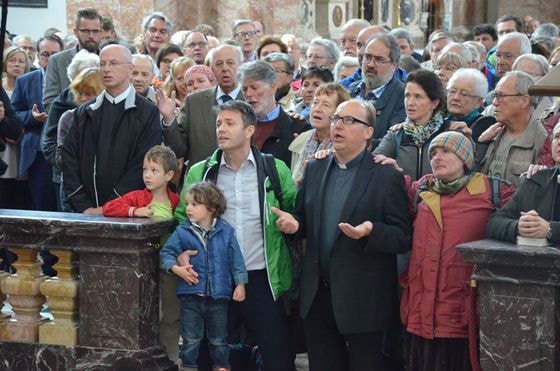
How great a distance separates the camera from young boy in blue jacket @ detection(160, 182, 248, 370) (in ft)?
25.3

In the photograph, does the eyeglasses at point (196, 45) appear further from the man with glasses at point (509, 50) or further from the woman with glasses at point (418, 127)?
the woman with glasses at point (418, 127)

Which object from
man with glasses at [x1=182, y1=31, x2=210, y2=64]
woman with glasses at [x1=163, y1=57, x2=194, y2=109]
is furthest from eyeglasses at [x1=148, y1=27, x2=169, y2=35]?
woman with glasses at [x1=163, y1=57, x2=194, y2=109]

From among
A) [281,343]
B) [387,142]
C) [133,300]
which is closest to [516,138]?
[387,142]

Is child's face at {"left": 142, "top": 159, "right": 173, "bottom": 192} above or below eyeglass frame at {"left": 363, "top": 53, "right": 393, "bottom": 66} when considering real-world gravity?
below

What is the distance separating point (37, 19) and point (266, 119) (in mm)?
10948

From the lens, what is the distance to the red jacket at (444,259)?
746cm

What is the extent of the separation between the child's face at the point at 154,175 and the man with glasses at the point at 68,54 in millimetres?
3024

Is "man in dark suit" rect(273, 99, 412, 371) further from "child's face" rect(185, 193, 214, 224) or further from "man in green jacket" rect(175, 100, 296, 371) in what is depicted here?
"child's face" rect(185, 193, 214, 224)

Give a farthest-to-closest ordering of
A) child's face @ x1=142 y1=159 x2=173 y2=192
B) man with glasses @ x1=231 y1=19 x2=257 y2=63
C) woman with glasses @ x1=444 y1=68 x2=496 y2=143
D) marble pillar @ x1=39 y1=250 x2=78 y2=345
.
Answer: man with glasses @ x1=231 y1=19 x2=257 y2=63 < woman with glasses @ x1=444 y1=68 x2=496 y2=143 < child's face @ x1=142 y1=159 x2=173 y2=192 < marble pillar @ x1=39 y1=250 x2=78 y2=345

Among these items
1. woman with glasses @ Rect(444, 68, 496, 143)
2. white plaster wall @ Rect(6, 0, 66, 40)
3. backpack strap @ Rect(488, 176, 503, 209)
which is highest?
white plaster wall @ Rect(6, 0, 66, 40)

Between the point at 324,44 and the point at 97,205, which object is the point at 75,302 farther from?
the point at 324,44

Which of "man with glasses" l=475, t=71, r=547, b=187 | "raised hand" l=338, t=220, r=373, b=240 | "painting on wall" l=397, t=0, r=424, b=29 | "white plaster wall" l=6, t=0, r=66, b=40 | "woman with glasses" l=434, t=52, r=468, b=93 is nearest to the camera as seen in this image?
"raised hand" l=338, t=220, r=373, b=240

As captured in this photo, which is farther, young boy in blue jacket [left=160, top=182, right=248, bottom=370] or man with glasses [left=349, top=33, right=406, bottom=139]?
man with glasses [left=349, top=33, right=406, bottom=139]

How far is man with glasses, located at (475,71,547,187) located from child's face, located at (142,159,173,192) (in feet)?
6.39
